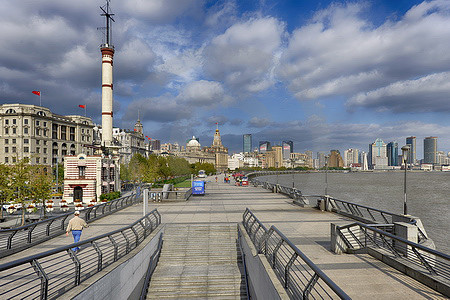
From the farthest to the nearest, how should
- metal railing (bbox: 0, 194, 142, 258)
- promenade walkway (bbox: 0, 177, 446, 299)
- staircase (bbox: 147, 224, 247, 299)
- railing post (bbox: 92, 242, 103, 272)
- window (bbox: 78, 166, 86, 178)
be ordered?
1. window (bbox: 78, 166, 86, 178)
2. staircase (bbox: 147, 224, 247, 299)
3. metal railing (bbox: 0, 194, 142, 258)
4. railing post (bbox: 92, 242, 103, 272)
5. promenade walkway (bbox: 0, 177, 446, 299)

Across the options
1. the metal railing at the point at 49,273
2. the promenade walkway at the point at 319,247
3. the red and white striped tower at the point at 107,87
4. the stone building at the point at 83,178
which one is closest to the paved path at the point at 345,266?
the promenade walkway at the point at 319,247

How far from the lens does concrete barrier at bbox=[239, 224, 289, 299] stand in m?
7.45


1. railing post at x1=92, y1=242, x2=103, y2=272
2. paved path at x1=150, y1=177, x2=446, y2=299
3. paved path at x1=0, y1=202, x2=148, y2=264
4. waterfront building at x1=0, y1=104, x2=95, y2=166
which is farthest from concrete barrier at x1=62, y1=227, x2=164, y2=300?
waterfront building at x1=0, y1=104, x2=95, y2=166

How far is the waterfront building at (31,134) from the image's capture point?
8200 cm

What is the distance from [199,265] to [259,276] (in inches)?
162

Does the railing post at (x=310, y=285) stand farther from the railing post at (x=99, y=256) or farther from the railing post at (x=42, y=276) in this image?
the railing post at (x=99, y=256)

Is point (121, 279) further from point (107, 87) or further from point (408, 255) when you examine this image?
point (107, 87)

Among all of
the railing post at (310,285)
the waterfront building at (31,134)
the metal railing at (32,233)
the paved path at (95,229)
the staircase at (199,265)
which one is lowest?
the staircase at (199,265)

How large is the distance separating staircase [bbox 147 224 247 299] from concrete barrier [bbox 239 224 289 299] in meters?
0.74

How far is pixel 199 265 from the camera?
12867mm

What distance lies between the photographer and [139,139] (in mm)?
140750

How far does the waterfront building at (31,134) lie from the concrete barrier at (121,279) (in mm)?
78699

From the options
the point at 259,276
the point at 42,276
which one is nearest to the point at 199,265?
the point at 259,276

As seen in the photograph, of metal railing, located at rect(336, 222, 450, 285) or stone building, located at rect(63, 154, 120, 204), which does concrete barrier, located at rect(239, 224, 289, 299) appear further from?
stone building, located at rect(63, 154, 120, 204)
